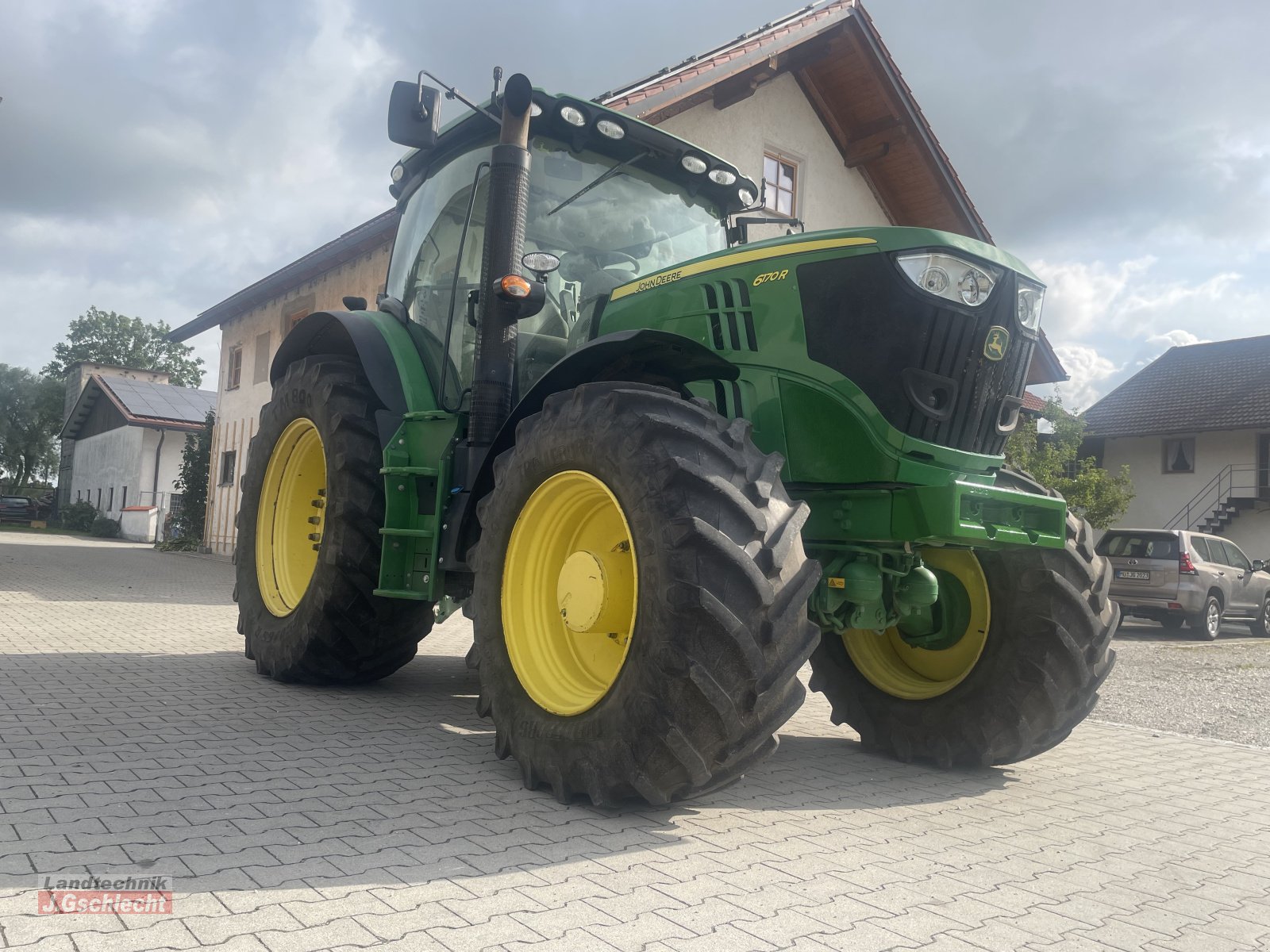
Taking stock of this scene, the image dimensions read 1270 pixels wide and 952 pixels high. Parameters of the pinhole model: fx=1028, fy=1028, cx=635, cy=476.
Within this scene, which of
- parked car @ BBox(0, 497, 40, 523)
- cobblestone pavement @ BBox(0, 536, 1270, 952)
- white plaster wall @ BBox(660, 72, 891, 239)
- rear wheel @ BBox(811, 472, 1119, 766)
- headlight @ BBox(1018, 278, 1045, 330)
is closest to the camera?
cobblestone pavement @ BBox(0, 536, 1270, 952)

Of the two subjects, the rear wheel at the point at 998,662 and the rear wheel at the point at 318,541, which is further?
the rear wheel at the point at 318,541

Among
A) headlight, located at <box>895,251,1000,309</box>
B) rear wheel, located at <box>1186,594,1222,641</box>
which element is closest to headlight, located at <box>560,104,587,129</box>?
headlight, located at <box>895,251,1000,309</box>

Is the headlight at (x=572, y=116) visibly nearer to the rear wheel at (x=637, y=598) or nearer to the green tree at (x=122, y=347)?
the rear wheel at (x=637, y=598)

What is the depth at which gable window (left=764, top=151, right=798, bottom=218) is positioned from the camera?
15.0 m

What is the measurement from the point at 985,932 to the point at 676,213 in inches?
144

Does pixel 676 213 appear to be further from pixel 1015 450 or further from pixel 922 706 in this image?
pixel 1015 450

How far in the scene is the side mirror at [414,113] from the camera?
4473mm

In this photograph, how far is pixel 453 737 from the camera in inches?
178

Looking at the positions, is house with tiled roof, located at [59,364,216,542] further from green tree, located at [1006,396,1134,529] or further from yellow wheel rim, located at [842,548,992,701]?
yellow wheel rim, located at [842,548,992,701]

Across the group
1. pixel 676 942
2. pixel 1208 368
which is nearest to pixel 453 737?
pixel 676 942

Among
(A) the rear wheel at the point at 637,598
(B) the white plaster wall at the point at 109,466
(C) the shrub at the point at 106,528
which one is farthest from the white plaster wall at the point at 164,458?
(A) the rear wheel at the point at 637,598

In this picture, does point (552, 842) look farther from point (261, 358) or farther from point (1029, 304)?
point (261, 358)

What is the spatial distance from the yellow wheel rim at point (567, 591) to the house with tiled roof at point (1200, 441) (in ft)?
85.3

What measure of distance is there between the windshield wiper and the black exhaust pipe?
37 cm
